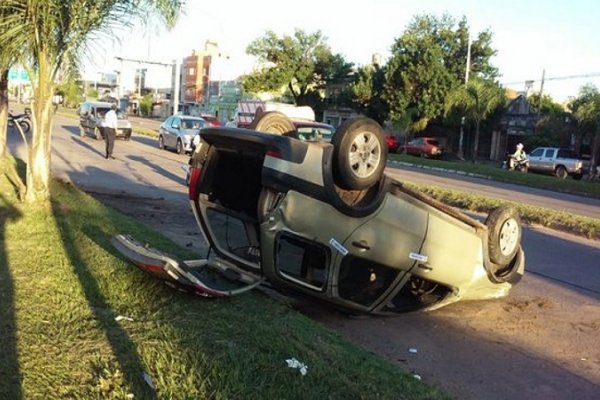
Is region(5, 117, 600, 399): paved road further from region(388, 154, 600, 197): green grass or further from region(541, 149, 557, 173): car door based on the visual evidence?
region(541, 149, 557, 173): car door

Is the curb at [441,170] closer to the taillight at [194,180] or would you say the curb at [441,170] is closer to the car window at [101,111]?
the car window at [101,111]

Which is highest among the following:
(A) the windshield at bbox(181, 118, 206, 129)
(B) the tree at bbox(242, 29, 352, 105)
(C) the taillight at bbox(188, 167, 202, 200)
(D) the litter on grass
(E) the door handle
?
(B) the tree at bbox(242, 29, 352, 105)

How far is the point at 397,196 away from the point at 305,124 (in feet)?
41.8

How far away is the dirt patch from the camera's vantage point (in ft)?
Result: 15.6

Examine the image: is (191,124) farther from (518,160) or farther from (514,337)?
(514,337)

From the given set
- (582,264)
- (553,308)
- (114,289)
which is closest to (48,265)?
(114,289)

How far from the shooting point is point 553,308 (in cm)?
686

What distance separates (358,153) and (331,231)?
2.11 feet

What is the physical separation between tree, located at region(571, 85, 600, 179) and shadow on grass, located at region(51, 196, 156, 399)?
101ft

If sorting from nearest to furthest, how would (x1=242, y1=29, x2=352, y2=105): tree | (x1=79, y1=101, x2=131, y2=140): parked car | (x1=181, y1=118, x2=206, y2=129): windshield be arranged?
(x1=181, y1=118, x2=206, y2=129): windshield < (x1=79, y1=101, x2=131, y2=140): parked car < (x1=242, y1=29, x2=352, y2=105): tree

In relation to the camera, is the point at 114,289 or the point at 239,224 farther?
the point at 239,224

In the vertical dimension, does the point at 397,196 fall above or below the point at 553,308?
above

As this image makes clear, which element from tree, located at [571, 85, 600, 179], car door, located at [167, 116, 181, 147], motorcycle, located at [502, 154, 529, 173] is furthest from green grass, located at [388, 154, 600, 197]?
car door, located at [167, 116, 181, 147]

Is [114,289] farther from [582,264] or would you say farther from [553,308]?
[582,264]
